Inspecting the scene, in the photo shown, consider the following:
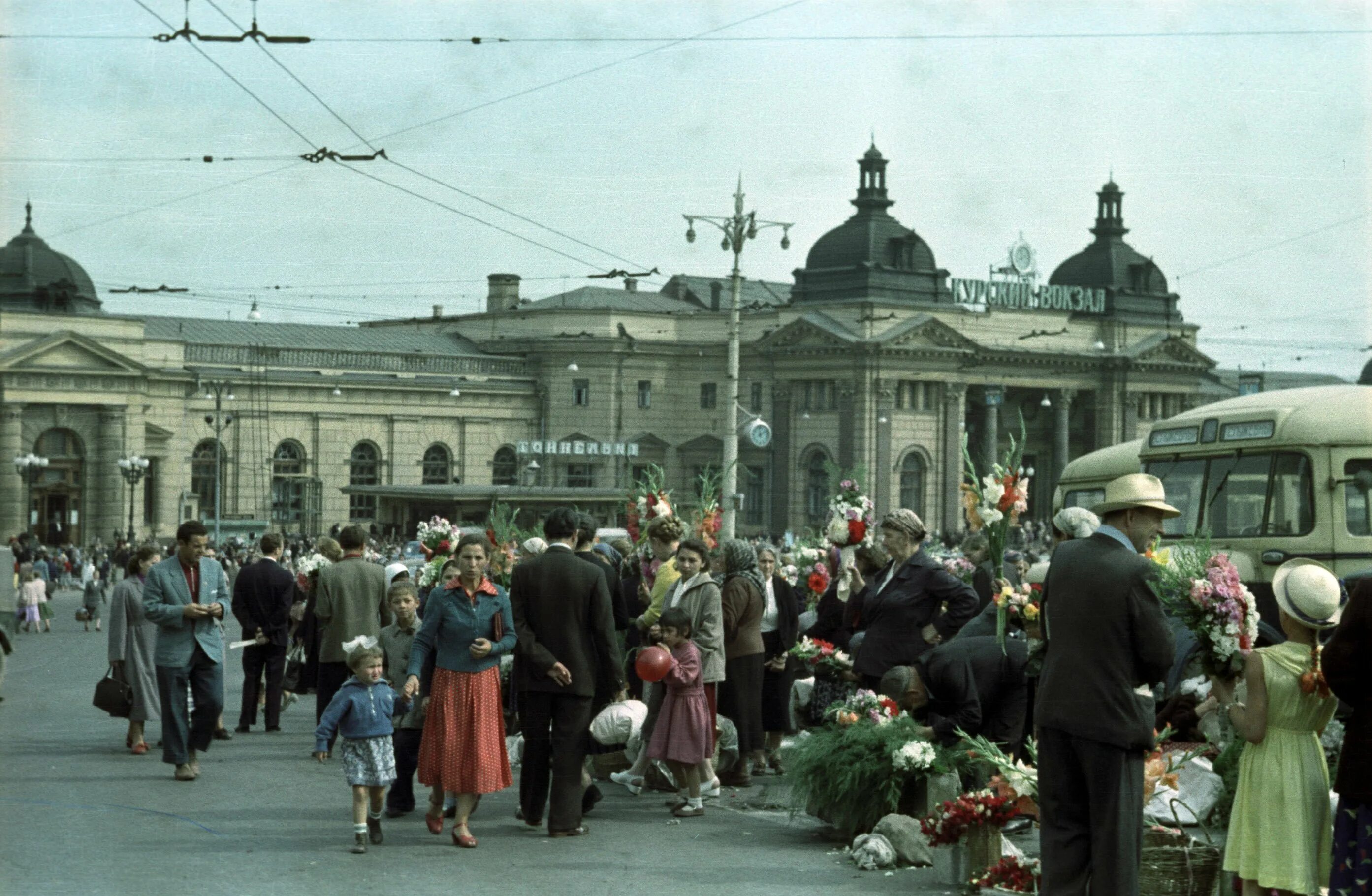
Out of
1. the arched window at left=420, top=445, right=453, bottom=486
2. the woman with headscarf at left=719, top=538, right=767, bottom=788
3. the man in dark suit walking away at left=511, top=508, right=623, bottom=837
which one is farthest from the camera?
the arched window at left=420, top=445, right=453, bottom=486

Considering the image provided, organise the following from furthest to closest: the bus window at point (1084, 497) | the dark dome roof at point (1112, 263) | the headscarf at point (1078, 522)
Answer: the dark dome roof at point (1112, 263), the bus window at point (1084, 497), the headscarf at point (1078, 522)

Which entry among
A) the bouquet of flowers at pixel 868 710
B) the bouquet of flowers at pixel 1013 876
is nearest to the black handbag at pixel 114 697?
the bouquet of flowers at pixel 868 710

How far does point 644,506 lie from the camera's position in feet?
53.0

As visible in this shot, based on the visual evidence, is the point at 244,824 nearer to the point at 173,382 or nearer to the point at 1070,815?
the point at 1070,815

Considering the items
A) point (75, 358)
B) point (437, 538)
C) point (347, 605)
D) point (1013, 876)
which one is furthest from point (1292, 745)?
point (75, 358)

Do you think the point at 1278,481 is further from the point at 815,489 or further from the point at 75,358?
the point at 815,489

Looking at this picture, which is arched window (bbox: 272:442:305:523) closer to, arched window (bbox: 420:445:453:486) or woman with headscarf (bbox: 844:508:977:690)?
A: arched window (bbox: 420:445:453:486)

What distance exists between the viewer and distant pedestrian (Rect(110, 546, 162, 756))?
1391 cm

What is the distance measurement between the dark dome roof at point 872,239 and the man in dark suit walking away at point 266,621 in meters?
67.6

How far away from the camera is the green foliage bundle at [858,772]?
9.70 metres

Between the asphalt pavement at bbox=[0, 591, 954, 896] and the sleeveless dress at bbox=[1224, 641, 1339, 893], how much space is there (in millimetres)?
1977

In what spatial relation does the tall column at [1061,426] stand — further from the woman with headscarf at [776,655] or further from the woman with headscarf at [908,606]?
the woman with headscarf at [908,606]

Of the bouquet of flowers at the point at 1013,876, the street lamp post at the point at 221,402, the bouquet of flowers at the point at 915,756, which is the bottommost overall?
the bouquet of flowers at the point at 1013,876

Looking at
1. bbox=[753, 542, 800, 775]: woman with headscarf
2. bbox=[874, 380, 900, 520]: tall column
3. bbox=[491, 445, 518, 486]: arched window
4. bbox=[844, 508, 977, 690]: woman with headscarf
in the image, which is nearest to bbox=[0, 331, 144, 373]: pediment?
bbox=[491, 445, 518, 486]: arched window
